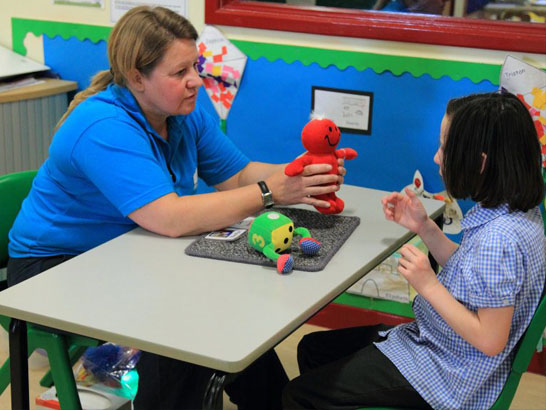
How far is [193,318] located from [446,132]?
584 millimetres

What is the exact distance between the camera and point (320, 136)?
1749 mm

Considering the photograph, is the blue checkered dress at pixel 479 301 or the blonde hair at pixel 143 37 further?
the blonde hair at pixel 143 37

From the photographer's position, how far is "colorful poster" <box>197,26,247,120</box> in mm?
2686

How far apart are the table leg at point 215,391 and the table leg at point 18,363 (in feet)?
1.30

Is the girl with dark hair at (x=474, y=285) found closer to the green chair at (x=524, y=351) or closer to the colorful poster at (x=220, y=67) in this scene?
the green chair at (x=524, y=351)

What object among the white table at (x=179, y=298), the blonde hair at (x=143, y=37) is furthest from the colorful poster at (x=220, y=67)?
the white table at (x=179, y=298)

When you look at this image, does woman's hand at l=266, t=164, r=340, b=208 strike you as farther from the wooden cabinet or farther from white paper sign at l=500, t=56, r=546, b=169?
the wooden cabinet

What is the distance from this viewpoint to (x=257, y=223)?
1.61 meters

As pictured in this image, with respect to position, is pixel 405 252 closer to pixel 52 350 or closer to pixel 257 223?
pixel 257 223

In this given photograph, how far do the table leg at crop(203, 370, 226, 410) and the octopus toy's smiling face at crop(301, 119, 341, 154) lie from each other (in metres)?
0.68

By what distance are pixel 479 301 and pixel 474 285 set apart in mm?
30

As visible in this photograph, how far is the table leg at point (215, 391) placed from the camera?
1.24 meters

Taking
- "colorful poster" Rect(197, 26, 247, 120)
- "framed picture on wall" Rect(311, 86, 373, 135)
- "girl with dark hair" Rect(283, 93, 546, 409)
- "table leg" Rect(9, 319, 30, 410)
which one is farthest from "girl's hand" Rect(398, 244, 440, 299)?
"colorful poster" Rect(197, 26, 247, 120)

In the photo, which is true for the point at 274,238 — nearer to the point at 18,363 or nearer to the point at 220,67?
the point at 18,363
